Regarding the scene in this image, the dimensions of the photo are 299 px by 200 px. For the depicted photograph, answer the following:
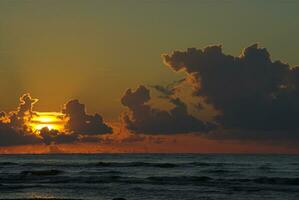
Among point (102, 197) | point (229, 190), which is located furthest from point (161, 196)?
point (229, 190)

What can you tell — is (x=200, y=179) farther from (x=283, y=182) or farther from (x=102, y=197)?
(x=102, y=197)

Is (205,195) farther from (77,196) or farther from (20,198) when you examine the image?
(20,198)

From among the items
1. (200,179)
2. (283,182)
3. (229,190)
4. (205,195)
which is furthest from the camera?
(200,179)

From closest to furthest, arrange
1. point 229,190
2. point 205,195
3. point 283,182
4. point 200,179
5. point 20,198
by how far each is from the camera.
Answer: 1. point 20,198
2. point 205,195
3. point 229,190
4. point 283,182
5. point 200,179

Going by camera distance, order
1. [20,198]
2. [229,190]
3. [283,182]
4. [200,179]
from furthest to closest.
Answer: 1. [200,179]
2. [283,182]
3. [229,190]
4. [20,198]

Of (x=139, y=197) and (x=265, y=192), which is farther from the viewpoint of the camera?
(x=265, y=192)

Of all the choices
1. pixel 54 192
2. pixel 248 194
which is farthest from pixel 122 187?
pixel 248 194

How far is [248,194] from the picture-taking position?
185 feet

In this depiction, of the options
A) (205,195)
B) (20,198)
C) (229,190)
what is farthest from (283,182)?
(20,198)

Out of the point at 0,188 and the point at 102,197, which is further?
the point at 0,188

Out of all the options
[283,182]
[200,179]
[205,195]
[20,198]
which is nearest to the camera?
[20,198]

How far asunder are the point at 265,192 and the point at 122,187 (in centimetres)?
1398

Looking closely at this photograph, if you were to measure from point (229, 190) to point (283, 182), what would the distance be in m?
16.9

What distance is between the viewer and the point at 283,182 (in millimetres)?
76000
